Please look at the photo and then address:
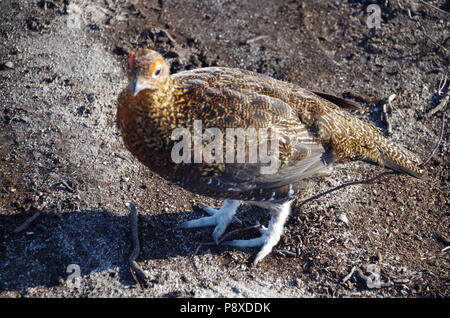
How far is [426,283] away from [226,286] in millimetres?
2086

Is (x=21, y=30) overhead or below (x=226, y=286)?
overhead

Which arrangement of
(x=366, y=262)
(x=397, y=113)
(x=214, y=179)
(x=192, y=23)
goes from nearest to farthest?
(x=214, y=179) < (x=366, y=262) < (x=397, y=113) < (x=192, y=23)

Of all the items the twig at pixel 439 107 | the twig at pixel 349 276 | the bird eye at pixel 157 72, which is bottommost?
the twig at pixel 349 276

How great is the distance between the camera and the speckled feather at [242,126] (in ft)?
14.5

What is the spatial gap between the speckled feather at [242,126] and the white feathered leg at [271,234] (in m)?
0.30

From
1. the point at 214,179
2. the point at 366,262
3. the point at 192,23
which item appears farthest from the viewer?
the point at 192,23

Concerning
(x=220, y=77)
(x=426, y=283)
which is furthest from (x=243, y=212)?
(x=426, y=283)

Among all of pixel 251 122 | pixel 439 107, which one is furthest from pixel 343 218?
pixel 439 107

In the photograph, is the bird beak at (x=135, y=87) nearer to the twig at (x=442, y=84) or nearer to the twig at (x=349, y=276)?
the twig at (x=349, y=276)

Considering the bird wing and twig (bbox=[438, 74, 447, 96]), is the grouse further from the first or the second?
twig (bbox=[438, 74, 447, 96])

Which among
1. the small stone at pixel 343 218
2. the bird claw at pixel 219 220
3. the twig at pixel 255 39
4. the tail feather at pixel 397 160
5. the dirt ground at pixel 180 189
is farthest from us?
the twig at pixel 255 39

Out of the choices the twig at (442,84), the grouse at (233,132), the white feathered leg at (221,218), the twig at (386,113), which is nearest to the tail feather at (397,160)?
the grouse at (233,132)
